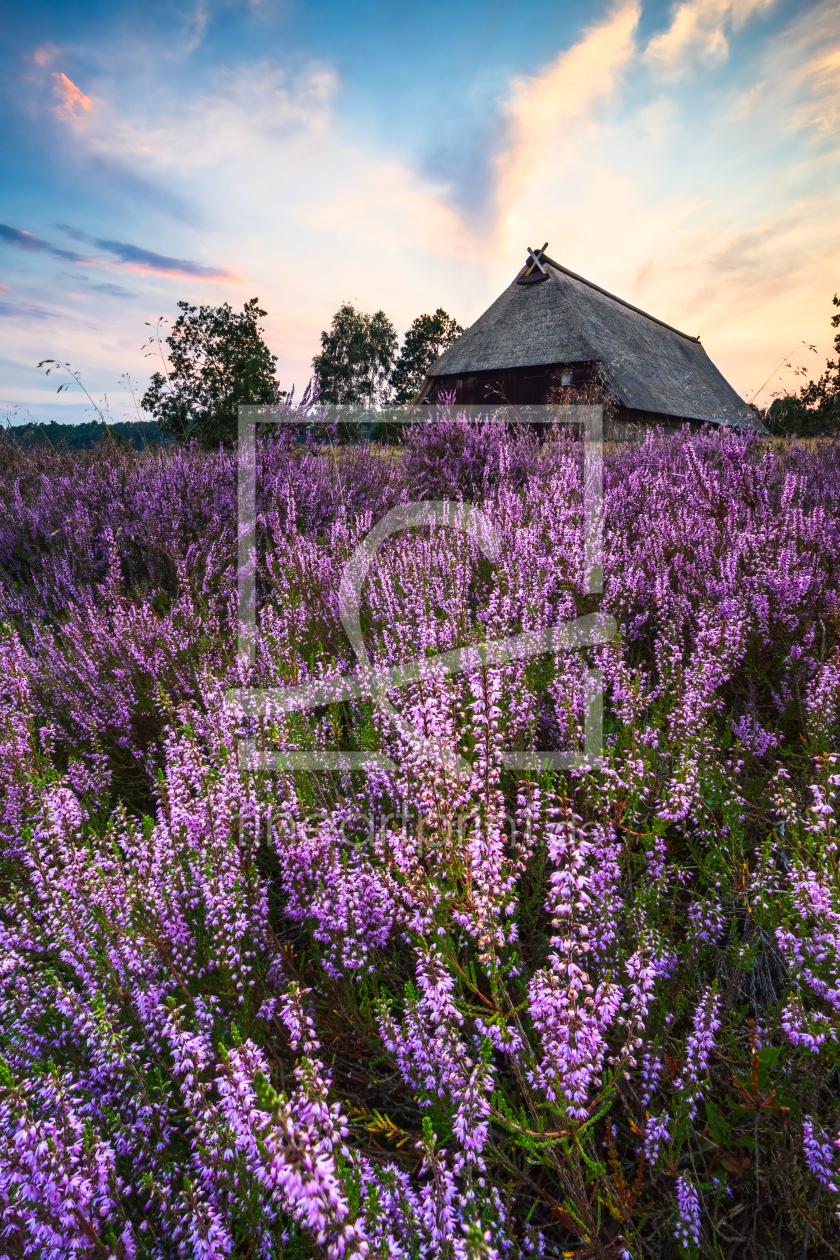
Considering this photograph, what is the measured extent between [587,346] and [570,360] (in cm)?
71

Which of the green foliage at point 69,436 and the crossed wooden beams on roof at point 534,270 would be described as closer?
the green foliage at point 69,436

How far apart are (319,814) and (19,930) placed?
102 centimetres

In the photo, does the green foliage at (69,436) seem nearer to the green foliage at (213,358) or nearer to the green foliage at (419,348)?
the green foliage at (213,358)

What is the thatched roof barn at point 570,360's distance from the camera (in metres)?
16.5

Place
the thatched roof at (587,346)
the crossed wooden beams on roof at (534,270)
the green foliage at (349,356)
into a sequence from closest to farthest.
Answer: the thatched roof at (587,346) < the crossed wooden beams on roof at (534,270) < the green foliage at (349,356)

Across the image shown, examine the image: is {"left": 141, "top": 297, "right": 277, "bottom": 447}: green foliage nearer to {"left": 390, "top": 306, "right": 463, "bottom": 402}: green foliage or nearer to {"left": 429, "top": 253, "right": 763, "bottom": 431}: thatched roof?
{"left": 429, "top": 253, "right": 763, "bottom": 431}: thatched roof

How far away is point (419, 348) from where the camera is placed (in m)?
58.1

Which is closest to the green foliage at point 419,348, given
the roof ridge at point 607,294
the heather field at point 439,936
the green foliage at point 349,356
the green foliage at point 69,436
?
the green foliage at point 349,356

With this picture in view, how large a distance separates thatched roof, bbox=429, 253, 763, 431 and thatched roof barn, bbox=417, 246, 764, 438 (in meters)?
0.05

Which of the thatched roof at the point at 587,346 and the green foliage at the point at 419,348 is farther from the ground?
the green foliage at the point at 419,348

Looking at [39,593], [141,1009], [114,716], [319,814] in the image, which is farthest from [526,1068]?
[39,593]

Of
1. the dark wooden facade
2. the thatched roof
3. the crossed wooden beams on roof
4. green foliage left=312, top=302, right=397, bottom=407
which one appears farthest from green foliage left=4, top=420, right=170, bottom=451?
green foliage left=312, top=302, right=397, bottom=407

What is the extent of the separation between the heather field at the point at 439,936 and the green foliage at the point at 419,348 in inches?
2329

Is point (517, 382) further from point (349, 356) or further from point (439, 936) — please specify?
point (349, 356)
